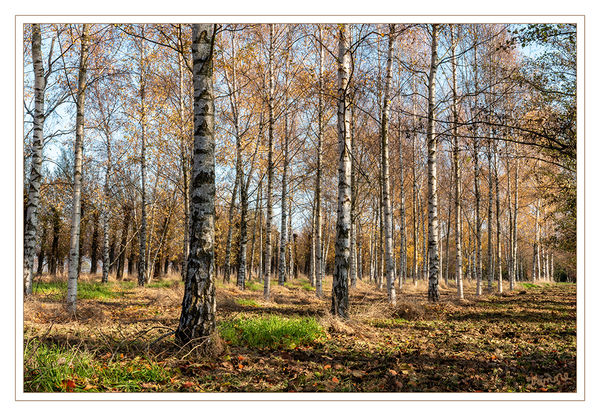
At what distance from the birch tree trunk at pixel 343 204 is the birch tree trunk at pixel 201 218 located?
3.19 metres

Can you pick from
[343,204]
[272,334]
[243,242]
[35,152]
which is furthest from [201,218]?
[243,242]

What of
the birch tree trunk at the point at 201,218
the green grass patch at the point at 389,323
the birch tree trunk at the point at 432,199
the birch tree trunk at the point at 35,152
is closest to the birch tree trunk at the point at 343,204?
the green grass patch at the point at 389,323

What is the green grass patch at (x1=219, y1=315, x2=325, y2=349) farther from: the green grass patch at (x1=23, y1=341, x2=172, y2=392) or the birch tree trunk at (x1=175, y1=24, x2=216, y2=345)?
the green grass patch at (x1=23, y1=341, x2=172, y2=392)

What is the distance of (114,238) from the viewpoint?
93.5 feet

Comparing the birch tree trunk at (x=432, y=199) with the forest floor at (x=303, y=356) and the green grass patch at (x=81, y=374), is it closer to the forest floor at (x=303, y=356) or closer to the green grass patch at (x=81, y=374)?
the forest floor at (x=303, y=356)

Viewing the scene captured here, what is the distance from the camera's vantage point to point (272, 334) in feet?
17.1

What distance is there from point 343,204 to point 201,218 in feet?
11.8

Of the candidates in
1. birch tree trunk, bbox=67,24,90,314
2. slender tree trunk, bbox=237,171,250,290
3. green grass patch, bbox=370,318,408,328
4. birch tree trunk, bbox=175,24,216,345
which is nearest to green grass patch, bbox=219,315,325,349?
birch tree trunk, bbox=175,24,216,345

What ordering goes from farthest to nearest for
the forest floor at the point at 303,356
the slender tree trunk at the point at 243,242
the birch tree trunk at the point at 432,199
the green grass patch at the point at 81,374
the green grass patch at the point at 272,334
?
the slender tree trunk at the point at 243,242, the birch tree trunk at the point at 432,199, the green grass patch at the point at 272,334, the forest floor at the point at 303,356, the green grass patch at the point at 81,374

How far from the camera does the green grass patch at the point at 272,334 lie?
5.08 m

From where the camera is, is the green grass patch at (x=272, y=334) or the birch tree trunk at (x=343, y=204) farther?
the birch tree trunk at (x=343, y=204)

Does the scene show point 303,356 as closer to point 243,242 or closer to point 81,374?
point 81,374

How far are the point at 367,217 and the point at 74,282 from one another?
22.7 metres

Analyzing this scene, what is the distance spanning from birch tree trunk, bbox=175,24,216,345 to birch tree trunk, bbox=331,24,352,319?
3.19 metres
